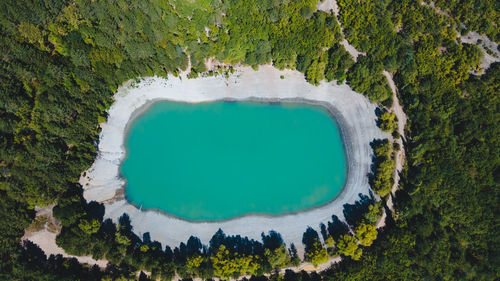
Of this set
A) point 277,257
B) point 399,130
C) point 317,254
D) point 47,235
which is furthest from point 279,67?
point 47,235

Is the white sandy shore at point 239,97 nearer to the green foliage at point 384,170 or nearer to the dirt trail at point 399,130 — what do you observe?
the green foliage at point 384,170

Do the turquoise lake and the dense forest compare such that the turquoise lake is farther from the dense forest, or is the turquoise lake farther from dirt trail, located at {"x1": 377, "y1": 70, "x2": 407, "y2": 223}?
dirt trail, located at {"x1": 377, "y1": 70, "x2": 407, "y2": 223}

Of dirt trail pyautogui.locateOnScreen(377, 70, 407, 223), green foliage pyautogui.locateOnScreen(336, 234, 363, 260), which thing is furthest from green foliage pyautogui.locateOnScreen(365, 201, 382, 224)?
green foliage pyautogui.locateOnScreen(336, 234, 363, 260)

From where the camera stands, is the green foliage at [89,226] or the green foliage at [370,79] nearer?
the green foliage at [89,226]

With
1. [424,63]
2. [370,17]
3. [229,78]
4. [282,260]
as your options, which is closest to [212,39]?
[229,78]

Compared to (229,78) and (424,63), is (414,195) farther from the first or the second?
(229,78)

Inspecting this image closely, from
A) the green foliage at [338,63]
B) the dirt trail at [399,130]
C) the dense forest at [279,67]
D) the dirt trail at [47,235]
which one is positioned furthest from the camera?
the dirt trail at [399,130]

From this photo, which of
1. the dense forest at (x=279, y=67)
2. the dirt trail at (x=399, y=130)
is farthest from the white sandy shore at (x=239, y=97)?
the dirt trail at (x=399, y=130)

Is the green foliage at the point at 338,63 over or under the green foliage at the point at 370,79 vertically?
over
